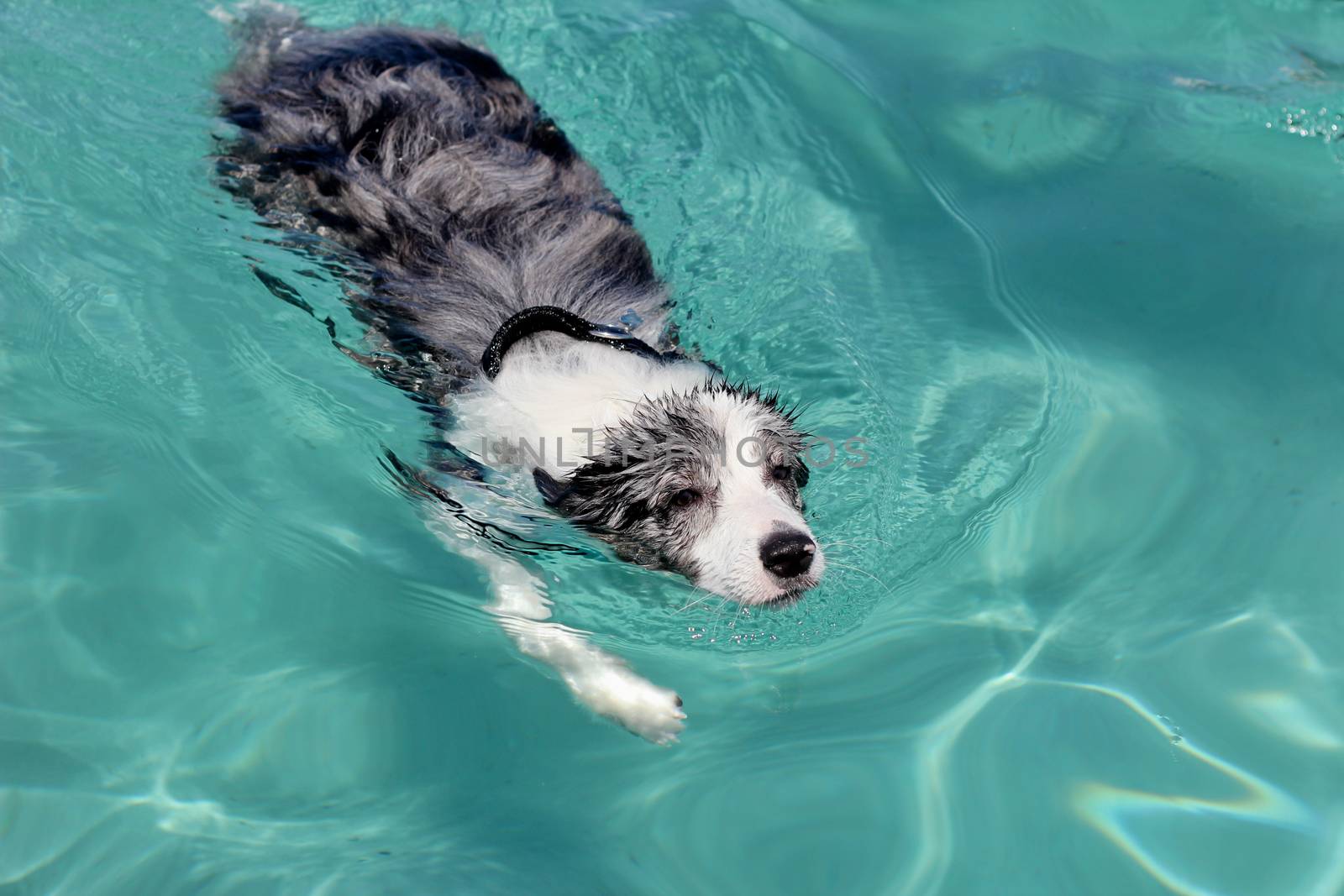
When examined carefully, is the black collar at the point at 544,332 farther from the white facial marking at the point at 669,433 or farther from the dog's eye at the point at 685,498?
the dog's eye at the point at 685,498

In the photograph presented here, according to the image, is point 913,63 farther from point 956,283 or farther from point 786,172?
point 956,283

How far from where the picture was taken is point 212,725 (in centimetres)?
389

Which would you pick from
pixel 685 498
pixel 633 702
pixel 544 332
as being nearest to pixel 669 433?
pixel 685 498

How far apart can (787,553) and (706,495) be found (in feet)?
1.38

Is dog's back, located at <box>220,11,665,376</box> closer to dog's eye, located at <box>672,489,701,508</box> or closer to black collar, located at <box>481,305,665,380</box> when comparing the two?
black collar, located at <box>481,305,665,380</box>

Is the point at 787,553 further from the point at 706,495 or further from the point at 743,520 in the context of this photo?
the point at 706,495

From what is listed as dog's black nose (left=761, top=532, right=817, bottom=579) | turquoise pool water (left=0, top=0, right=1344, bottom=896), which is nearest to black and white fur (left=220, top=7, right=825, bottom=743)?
dog's black nose (left=761, top=532, right=817, bottom=579)

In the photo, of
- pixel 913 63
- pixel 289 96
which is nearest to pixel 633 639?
pixel 289 96

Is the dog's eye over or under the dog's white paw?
over

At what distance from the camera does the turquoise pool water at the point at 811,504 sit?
12.2 ft

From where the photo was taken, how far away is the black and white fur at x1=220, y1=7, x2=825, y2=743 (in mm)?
4051

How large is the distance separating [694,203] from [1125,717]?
3386 millimetres

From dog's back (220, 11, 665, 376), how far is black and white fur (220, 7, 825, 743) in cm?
1

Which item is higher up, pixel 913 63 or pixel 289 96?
pixel 913 63
